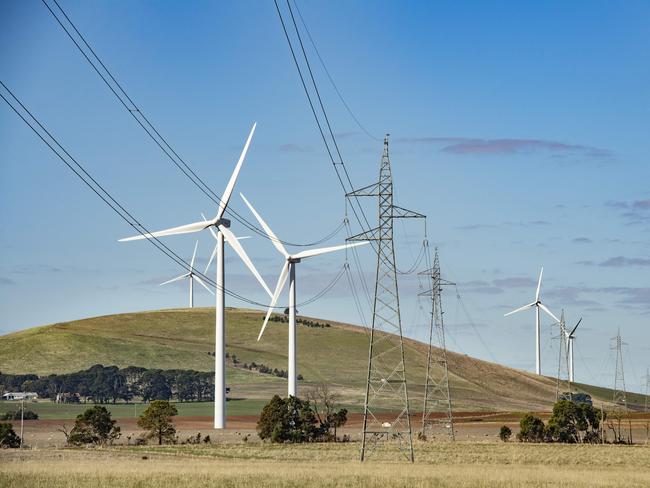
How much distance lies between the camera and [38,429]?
427 feet

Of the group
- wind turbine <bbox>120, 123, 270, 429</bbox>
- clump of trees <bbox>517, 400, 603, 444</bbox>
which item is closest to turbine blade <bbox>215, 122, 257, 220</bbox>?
wind turbine <bbox>120, 123, 270, 429</bbox>

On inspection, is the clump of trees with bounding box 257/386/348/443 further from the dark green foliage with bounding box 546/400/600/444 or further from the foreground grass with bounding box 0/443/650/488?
the dark green foliage with bounding box 546/400/600/444

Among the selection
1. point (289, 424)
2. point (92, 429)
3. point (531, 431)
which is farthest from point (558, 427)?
point (92, 429)

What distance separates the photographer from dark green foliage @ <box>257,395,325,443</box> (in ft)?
340

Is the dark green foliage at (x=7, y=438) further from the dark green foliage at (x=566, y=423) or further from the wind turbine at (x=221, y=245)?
the dark green foliage at (x=566, y=423)

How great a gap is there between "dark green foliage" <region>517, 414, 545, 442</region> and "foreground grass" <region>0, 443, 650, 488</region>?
9.72 m

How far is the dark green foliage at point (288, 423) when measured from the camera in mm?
103688

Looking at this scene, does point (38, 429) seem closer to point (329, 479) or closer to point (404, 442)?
point (404, 442)

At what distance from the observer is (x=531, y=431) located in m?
107

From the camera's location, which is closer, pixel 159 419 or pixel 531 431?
pixel 159 419

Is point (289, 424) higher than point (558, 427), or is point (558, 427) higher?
point (289, 424)

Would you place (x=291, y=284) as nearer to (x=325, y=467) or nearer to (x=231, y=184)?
(x=231, y=184)

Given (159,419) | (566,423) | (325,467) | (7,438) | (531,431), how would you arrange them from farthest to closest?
(566,423)
(531,431)
(159,419)
(7,438)
(325,467)

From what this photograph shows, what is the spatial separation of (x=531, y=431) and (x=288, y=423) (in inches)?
907
